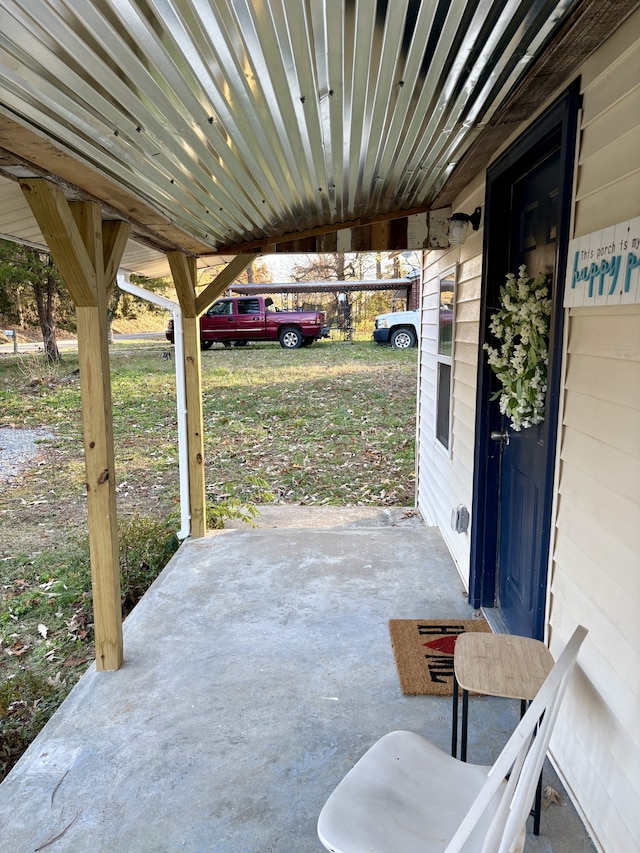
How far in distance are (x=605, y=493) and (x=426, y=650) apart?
1.65 m

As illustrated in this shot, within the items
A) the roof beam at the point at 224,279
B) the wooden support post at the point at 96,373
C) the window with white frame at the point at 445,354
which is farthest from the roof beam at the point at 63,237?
the window with white frame at the point at 445,354

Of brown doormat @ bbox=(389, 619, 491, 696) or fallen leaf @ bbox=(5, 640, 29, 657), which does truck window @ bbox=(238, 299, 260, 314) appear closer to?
fallen leaf @ bbox=(5, 640, 29, 657)

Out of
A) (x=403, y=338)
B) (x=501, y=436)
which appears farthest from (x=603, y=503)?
(x=403, y=338)

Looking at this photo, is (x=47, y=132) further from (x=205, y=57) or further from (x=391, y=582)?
(x=391, y=582)

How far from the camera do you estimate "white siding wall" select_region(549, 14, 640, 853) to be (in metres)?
1.72

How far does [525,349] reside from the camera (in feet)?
8.71

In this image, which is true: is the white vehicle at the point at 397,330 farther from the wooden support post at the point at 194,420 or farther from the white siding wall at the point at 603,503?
the white siding wall at the point at 603,503

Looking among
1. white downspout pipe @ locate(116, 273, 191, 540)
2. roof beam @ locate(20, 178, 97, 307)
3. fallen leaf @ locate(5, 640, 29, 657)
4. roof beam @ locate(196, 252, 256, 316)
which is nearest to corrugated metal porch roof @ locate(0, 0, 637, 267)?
roof beam @ locate(20, 178, 97, 307)

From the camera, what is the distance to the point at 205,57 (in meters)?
1.70

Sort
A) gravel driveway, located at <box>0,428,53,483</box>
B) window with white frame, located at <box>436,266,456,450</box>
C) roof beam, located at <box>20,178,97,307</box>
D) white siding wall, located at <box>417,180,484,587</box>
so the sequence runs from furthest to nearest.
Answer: gravel driveway, located at <box>0,428,53,483</box>
window with white frame, located at <box>436,266,456,450</box>
white siding wall, located at <box>417,180,484,587</box>
roof beam, located at <box>20,178,97,307</box>

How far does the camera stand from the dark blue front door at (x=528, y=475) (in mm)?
2547

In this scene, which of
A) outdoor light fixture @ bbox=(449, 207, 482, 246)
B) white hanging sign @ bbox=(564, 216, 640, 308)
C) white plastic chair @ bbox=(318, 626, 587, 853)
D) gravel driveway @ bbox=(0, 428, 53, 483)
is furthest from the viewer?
gravel driveway @ bbox=(0, 428, 53, 483)

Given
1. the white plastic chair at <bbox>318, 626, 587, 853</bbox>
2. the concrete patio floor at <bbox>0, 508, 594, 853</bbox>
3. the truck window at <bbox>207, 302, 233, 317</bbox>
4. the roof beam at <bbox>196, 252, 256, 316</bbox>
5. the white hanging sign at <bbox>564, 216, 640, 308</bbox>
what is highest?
the truck window at <bbox>207, 302, 233, 317</bbox>

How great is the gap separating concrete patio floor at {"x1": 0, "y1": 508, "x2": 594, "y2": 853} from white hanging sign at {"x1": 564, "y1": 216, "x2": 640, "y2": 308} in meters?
1.76
